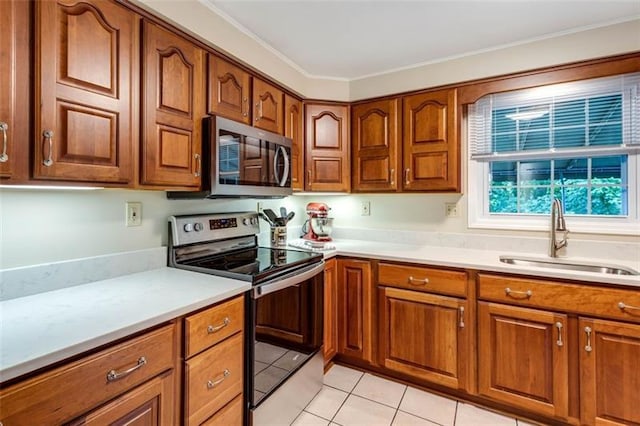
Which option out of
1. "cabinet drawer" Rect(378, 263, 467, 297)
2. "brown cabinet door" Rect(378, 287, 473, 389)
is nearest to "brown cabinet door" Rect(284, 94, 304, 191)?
"cabinet drawer" Rect(378, 263, 467, 297)

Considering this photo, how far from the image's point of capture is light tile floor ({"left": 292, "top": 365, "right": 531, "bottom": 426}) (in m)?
1.76

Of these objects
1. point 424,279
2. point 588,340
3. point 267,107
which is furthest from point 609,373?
point 267,107

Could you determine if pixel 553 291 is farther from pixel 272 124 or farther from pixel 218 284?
pixel 272 124

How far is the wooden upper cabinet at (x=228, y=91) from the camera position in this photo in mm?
1669

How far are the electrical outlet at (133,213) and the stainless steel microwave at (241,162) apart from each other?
0.19m

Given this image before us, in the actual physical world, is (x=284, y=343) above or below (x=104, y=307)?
below

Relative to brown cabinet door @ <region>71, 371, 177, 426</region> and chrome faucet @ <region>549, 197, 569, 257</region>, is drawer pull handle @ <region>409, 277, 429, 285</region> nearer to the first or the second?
chrome faucet @ <region>549, 197, 569, 257</region>

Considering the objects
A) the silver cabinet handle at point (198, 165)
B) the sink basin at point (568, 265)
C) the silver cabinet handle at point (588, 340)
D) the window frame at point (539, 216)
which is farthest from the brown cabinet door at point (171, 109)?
the silver cabinet handle at point (588, 340)

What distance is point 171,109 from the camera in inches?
57.8

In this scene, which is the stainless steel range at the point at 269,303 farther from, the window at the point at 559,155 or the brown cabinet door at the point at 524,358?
the window at the point at 559,155

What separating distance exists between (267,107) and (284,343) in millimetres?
1456

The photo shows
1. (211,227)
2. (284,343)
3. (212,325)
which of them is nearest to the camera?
(212,325)

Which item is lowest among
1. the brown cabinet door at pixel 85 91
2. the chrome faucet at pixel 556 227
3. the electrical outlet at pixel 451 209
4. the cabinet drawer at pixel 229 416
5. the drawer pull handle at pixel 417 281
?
the cabinet drawer at pixel 229 416

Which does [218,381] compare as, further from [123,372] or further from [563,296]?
[563,296]
